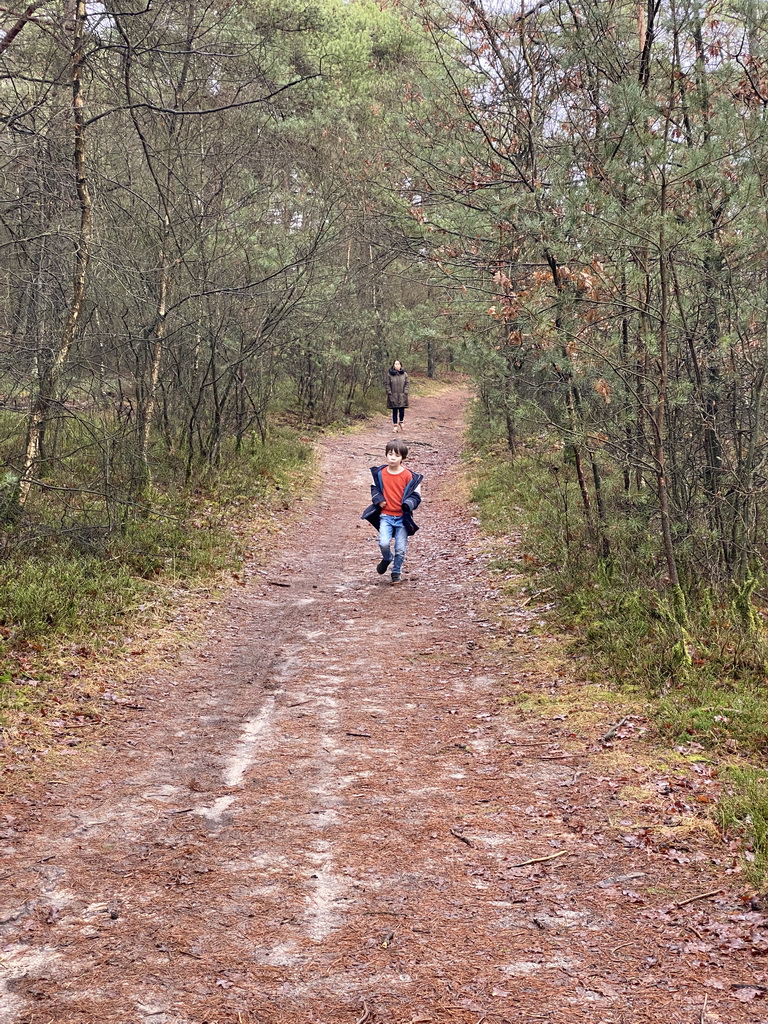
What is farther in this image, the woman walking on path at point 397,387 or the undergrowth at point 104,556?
the woman walking on path at point 397,387

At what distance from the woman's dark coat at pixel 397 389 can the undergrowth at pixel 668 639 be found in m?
12.0

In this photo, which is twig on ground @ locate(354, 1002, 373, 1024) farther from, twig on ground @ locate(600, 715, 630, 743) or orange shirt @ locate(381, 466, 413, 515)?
orange shirt @ locate(381, 466, 413, 515)

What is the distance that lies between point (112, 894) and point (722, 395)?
242 inches

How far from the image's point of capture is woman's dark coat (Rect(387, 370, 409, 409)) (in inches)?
863

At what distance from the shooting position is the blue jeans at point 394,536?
10.5m

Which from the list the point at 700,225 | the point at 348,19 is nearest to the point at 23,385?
the point at 700,225

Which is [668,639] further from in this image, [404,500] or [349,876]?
[404,500]

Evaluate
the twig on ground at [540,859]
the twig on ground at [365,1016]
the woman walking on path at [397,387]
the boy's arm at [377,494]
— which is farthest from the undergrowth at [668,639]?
the woman walking on path at [397,387]

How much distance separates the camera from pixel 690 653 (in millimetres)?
6320

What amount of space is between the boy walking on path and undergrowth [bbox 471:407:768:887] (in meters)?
1.36

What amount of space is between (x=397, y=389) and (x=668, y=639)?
16.3 m

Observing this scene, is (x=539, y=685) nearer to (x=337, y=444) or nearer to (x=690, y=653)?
(x=690, y=653)

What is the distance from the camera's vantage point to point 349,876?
398cm

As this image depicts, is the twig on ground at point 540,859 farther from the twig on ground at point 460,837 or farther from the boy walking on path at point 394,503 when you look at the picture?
the boy walking on path at point 394,503
